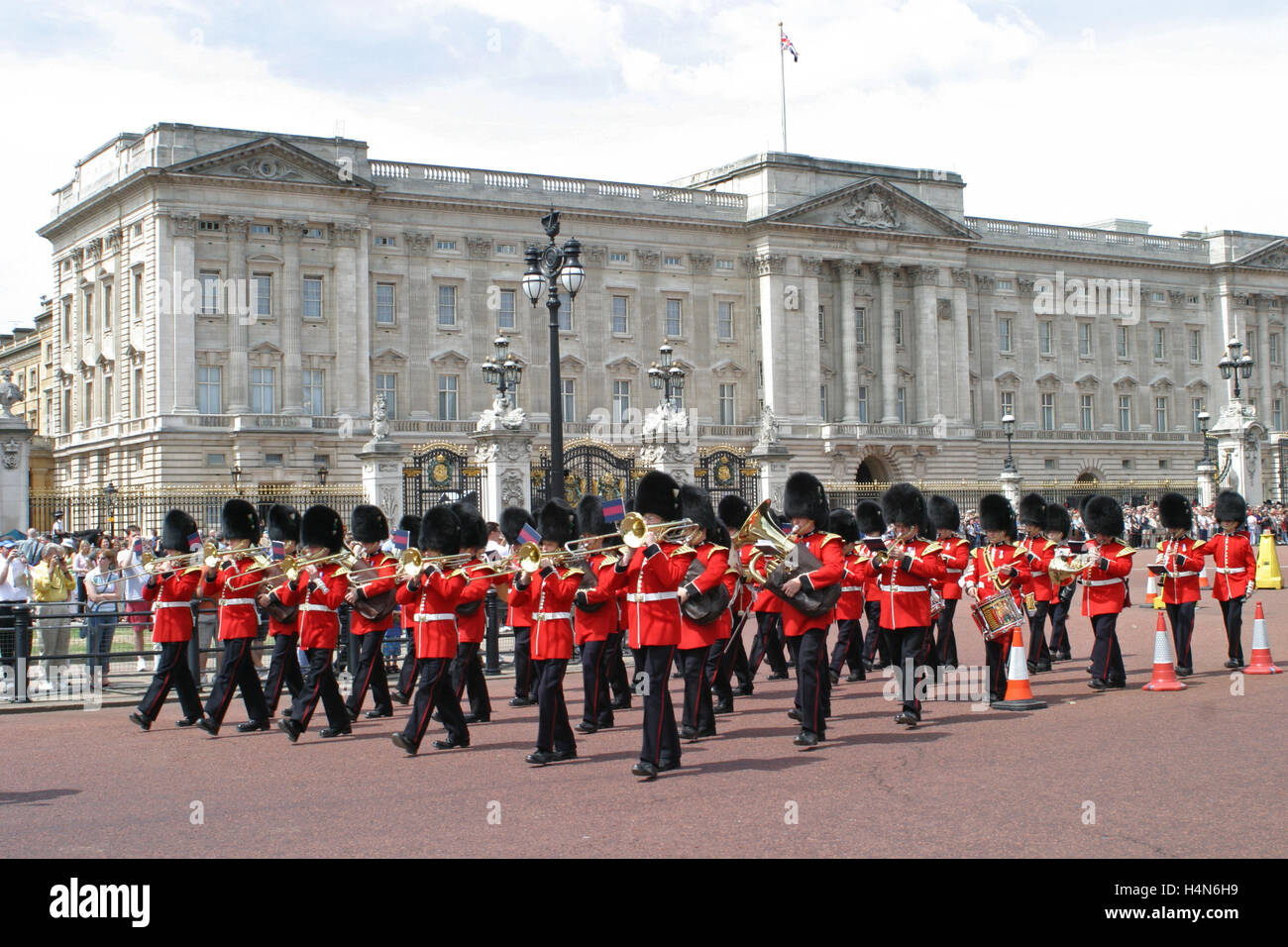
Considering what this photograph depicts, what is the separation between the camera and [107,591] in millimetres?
18891

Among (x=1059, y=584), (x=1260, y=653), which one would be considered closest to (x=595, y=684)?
(x=1059, y=584)

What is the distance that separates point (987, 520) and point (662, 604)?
4.60 meters

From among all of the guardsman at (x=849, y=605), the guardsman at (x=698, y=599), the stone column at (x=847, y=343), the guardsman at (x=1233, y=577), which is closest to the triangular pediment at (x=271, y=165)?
the stone column at (x=847, y=343)

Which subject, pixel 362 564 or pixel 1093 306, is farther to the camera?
pixel 1093 306

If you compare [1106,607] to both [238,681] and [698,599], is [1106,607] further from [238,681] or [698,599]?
[238,681]

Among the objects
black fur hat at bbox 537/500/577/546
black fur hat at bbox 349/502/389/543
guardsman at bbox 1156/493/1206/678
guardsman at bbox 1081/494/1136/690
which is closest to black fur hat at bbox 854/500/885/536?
guardsman at bbox 1081/494/1136/690

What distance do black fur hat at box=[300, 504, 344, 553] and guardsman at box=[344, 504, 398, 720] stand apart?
10.9 inches

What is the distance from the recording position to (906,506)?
1216 centimetres

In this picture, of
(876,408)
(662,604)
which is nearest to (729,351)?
(876,408)

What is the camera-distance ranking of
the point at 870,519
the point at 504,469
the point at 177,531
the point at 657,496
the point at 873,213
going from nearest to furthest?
the point at 657,496 → the point at 177,531 → the point at 870,519 → the point at 504,469 → the point at 873,213

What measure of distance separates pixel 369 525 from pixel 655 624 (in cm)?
389

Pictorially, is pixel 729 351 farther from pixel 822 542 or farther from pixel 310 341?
pixel 822 542

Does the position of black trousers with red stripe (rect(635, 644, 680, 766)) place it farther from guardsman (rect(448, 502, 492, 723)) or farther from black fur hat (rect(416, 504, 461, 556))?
black fur hat (rect(416, 504, 461, 556))

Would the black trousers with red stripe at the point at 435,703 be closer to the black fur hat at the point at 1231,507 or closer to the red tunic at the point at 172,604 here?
the red tunic at the point at 172,604
